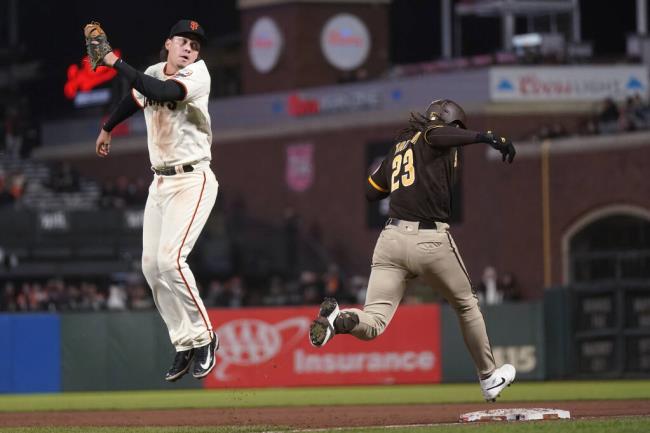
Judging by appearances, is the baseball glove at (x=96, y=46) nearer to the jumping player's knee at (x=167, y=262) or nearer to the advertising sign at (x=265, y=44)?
the jumping player's knee at (x=167, y=262)

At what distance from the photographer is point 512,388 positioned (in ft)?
67.1

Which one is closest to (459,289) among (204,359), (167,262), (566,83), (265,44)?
(204,359)

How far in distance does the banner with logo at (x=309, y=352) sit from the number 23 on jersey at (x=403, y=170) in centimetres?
1048

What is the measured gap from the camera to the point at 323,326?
10320 mm

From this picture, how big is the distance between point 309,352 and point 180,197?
11.9 meters

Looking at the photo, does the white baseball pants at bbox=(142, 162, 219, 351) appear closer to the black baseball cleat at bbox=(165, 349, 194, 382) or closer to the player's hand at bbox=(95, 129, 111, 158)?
the black baseball cleat at bbox=(165, 349, 194, 382)

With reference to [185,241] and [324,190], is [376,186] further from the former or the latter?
[324,190]

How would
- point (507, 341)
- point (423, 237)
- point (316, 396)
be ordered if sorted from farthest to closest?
1. point (507, 341)
2. point (316, 396)
3. point (423, 237)

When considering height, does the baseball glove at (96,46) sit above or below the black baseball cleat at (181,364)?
above

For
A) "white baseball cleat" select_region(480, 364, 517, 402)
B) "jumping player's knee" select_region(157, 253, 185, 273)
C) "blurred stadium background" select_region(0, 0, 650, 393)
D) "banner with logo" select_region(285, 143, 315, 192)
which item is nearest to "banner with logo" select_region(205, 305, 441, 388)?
"blurred stadium background" select_region(0, 0, 650, 393)

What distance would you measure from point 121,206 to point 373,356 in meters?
14.6

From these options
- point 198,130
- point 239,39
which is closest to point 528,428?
point 198,130

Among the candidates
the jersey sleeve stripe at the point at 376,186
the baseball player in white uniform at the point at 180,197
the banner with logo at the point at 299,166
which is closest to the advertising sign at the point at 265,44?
the banner with logo at the point at 299,166

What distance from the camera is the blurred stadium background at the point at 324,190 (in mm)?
21781
